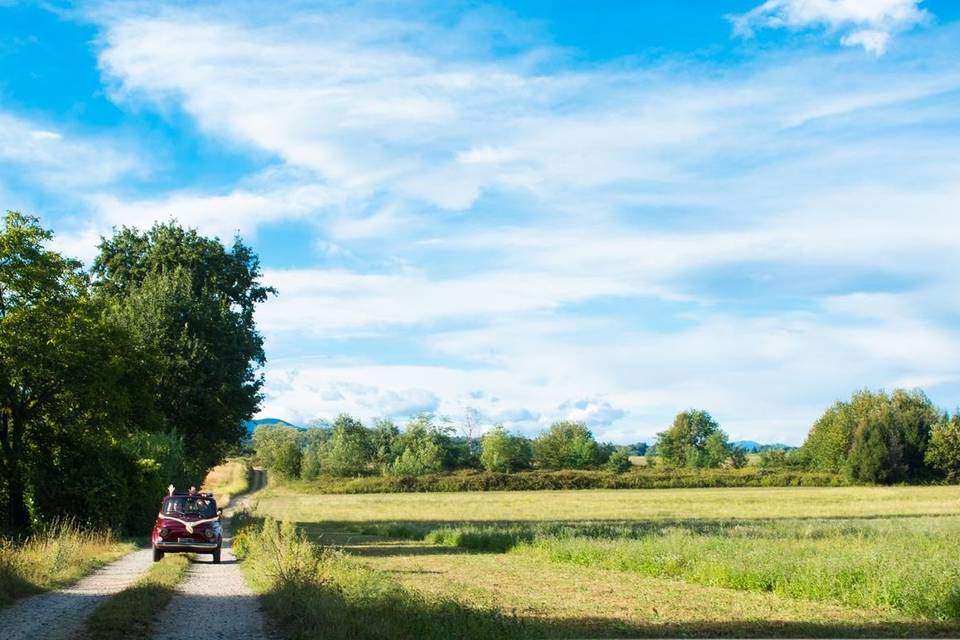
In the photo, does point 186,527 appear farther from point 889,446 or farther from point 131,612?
point 889,446

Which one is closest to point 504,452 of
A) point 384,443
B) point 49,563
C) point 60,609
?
point 384,443

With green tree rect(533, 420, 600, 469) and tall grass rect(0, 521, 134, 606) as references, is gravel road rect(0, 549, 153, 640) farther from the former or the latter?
green tree rect(533, 420, 600, 469)

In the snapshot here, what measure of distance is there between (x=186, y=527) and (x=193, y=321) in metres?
22.6

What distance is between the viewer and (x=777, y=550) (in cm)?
2305

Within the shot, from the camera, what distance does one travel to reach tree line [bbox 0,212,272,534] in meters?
32.9

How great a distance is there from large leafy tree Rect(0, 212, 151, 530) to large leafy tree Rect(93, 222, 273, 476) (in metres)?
3.93

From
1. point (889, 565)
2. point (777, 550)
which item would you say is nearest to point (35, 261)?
point (777, 550)

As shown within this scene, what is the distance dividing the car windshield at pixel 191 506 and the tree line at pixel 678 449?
294ft

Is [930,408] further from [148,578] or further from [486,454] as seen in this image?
[148,578]

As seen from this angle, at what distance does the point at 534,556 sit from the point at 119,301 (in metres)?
32.1

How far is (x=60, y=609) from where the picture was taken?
16.4m

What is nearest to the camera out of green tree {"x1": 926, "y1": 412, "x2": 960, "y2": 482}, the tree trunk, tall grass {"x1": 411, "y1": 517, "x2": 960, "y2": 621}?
tall grass {"x1": 411, "y1": 517, "x2": 960, "y2": 621}

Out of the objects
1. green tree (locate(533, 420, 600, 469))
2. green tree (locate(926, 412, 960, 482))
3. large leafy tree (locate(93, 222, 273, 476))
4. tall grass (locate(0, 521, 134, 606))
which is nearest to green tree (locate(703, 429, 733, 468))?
green tree (locate(533, 420, 600, 469))

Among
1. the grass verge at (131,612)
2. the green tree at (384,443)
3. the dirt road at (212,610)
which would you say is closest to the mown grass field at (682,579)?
the dirt road at (212,610)
